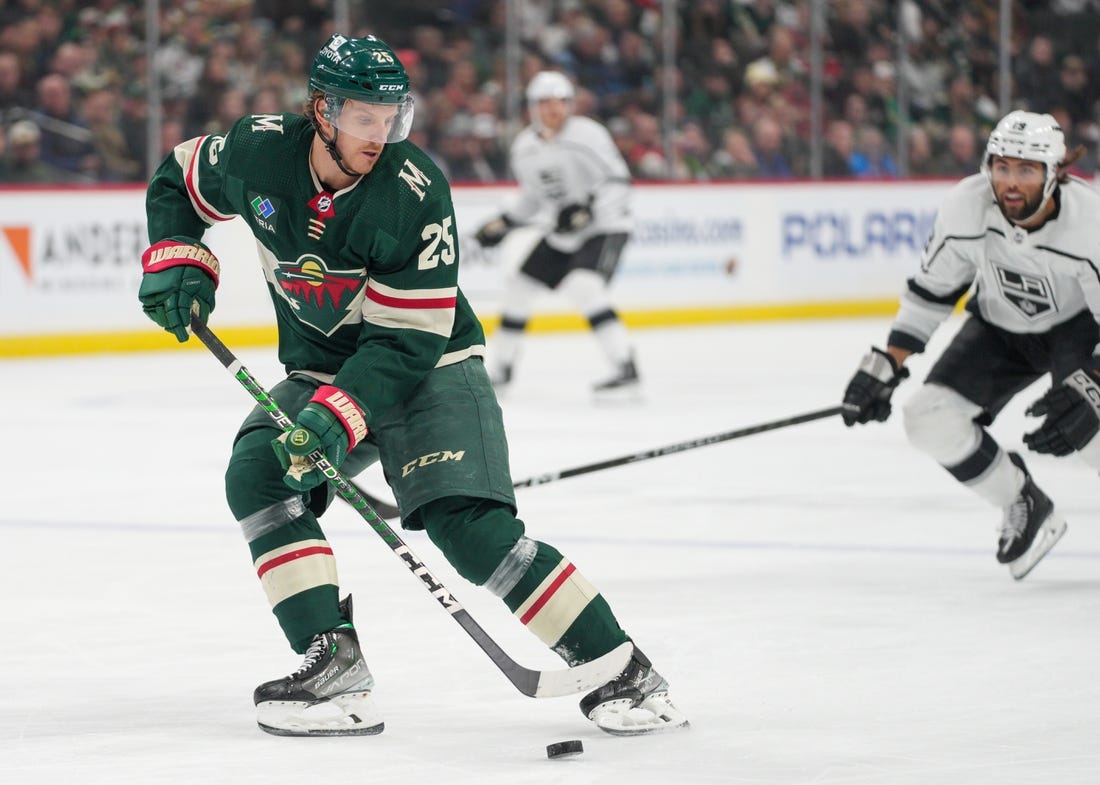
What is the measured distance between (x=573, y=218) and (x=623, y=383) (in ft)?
2.64

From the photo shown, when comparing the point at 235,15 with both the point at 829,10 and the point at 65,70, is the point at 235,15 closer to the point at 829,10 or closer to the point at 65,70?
the point at 65,70

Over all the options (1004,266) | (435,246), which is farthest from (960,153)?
(435,246)

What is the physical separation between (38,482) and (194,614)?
2.17 m

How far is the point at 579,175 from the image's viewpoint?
902 cm

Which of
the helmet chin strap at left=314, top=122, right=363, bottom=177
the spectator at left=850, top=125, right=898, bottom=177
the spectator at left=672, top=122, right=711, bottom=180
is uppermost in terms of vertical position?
the helmet chin strap at left=314, top=122, right=363, bottom=177

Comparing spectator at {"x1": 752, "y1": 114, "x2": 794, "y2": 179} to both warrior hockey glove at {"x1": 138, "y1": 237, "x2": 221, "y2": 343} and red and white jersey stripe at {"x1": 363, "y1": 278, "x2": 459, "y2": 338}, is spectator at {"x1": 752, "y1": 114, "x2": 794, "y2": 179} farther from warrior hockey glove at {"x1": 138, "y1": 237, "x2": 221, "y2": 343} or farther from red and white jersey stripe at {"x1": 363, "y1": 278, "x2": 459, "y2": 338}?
red and white jersey stripe at {"x1": 363, "y1": 278, "x2": 459, "y2": 338}

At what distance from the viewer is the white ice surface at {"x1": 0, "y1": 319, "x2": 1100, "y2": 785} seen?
2.96 meters

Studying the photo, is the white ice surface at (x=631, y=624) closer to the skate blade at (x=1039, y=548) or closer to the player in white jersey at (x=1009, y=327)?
the skate blade at (x=1039, y=548)

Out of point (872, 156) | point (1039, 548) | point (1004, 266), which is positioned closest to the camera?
point (1004, 266)

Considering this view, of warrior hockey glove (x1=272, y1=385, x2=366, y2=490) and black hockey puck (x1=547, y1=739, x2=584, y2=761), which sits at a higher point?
warrior hockey glove (x1=272, y1=385, x2=366, y2=490)

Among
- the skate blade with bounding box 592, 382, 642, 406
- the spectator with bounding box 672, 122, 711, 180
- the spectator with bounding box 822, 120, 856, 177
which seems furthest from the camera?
the spectator with bounding box 822, 120, 856, 177

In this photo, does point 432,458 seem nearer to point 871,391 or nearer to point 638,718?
point 638,718

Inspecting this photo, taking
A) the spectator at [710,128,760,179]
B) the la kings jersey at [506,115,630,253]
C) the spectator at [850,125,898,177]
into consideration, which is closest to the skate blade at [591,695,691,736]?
the la kings jersey at [506,115,630,253]

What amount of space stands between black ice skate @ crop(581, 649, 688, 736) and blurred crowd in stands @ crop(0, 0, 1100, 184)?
24.2 ft
